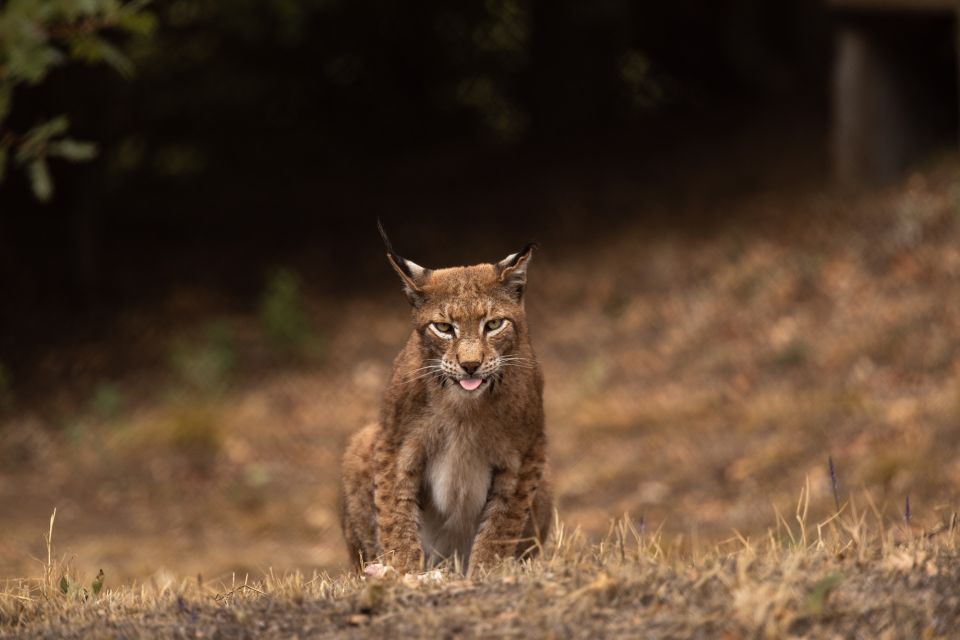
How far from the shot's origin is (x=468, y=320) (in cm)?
514

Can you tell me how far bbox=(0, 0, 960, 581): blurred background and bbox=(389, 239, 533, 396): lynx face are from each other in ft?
5.18

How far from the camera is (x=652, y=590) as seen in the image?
4.25 metres

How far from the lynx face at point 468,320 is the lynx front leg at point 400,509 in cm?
32

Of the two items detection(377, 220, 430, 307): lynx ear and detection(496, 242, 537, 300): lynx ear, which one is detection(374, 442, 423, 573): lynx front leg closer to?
detection(377, 220, 430, 307): lynx ear

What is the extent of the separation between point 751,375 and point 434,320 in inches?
242

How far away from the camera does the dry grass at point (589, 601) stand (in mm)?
3961

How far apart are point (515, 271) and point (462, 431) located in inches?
23.5

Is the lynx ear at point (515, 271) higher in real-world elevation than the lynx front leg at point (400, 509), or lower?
higher

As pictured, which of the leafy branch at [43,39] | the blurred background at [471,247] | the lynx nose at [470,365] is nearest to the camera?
the lynx nose at [470,365]

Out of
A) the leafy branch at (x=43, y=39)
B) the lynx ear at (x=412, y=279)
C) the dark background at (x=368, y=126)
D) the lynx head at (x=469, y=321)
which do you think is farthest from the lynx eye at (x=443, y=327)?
the dark background at (x=368, y=126)

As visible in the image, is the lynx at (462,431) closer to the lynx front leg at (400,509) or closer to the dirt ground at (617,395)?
the lynx front leg at (400,509)

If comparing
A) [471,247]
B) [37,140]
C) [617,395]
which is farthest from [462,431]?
[471,247]

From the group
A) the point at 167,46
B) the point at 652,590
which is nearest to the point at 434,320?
the point at 652,590

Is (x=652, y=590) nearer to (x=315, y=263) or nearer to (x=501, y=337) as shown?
(x=501, y=337)
